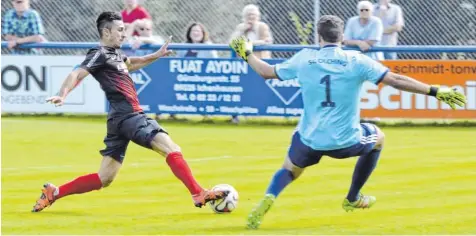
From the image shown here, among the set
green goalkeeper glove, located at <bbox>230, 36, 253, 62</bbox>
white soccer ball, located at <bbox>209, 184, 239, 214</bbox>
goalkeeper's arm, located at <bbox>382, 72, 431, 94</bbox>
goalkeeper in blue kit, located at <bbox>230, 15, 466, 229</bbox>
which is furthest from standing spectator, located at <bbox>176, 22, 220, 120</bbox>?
goalkeeper's arm, located at <bbox>382, 72, 431, 94</bbox>

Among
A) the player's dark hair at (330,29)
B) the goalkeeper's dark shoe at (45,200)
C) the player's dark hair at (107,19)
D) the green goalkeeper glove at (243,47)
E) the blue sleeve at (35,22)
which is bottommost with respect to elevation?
the blue sleeve at (35,22)

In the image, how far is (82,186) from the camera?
11.0m

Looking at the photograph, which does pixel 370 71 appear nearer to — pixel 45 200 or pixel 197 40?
pixel 45 200

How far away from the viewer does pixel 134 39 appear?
19.8 metres

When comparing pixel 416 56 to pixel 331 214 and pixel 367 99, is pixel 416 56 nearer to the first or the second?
pixel 367 99

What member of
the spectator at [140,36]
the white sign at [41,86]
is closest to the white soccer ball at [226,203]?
the spectator at [140,36]

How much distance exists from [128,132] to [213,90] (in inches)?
346

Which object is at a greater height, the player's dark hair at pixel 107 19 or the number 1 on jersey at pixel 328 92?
the player's dark hair at pixel 107 19

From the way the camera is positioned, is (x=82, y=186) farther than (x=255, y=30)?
No

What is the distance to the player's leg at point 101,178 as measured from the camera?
10.8 m

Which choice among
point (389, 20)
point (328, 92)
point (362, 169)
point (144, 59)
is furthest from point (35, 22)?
point (328, 92)

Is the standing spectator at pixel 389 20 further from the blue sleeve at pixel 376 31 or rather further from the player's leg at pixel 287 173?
the player's leg at pixel 287 173

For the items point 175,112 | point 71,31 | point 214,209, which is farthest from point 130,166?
point 71,31

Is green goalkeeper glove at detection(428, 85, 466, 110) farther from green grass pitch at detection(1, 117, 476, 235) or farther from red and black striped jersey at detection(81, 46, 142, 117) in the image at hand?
red and black striped jersey at detection(81, 46, 142, 117)
